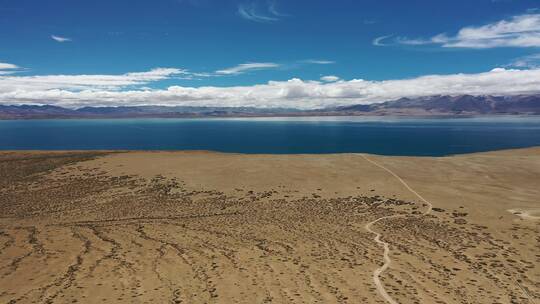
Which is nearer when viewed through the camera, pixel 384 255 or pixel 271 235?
pixel 384 255

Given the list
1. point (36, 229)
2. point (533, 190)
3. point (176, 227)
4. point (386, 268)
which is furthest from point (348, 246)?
point (533, 190)

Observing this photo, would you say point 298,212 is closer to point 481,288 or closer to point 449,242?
point 449,242

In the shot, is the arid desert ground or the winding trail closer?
the winding trail

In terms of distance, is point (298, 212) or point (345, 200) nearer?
point (298, 212)

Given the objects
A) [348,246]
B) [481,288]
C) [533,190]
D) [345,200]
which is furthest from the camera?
[533,190]

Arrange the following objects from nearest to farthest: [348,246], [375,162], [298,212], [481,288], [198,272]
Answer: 1. [481,288]
2. [198,272]
3. [348,246]
4. [298,212]
5. [375,162]

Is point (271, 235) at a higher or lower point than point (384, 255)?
lower

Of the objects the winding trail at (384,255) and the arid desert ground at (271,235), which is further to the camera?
the arid desert ground at (271,235)
